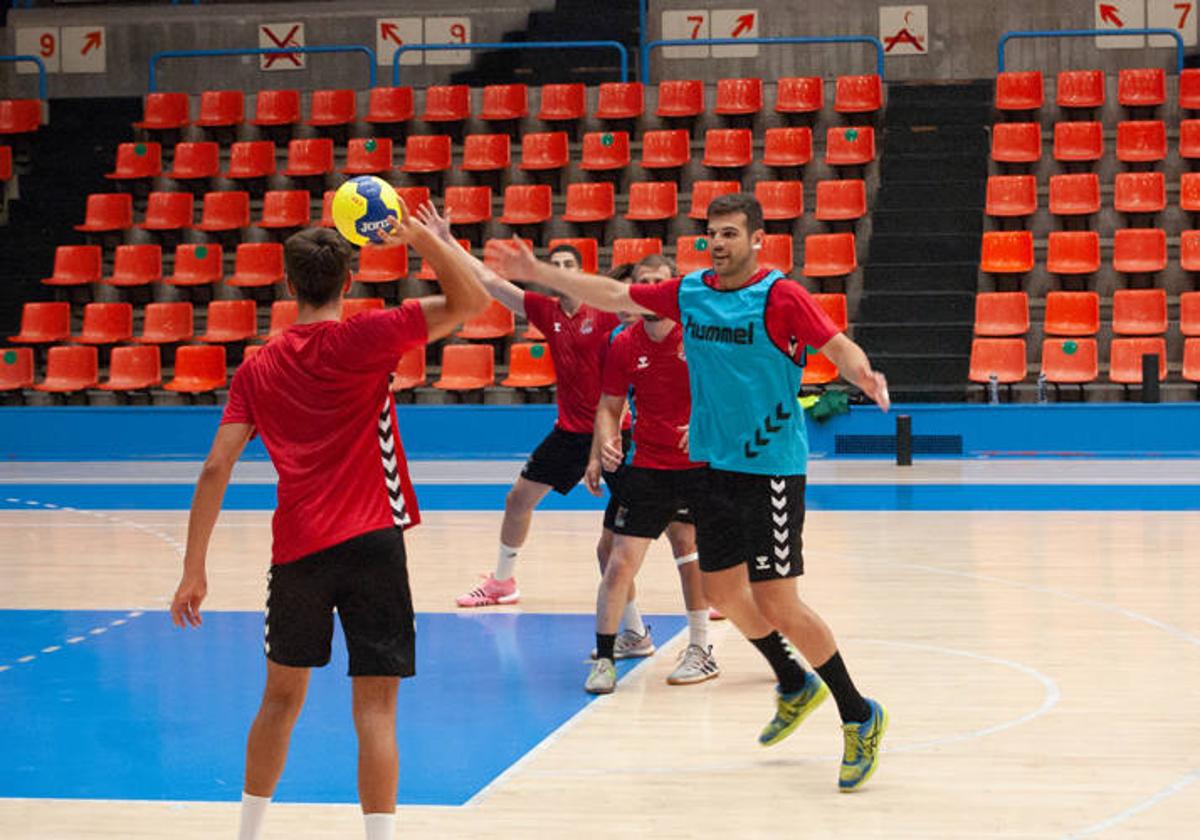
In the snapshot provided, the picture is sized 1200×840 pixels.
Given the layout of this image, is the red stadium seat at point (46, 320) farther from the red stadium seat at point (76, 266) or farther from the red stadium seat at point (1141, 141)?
the red stadium seat at point (1141, 141)

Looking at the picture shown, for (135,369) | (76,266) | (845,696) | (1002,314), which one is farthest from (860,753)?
(76,266)

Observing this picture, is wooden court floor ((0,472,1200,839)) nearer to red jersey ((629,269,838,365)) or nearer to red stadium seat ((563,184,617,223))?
red jersey ((629,269,838,365))

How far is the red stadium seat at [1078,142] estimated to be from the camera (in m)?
18.0

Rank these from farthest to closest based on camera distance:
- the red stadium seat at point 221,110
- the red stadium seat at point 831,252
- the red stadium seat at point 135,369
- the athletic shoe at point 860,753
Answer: the red stadium seat at point 221,110 → the red stadium seat at point 135,369 → the red stadium seat at point 831,252 → the athletic shoe at point 860,753

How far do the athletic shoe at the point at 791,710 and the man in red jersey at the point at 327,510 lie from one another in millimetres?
1923

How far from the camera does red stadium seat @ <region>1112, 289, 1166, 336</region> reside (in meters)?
16.5

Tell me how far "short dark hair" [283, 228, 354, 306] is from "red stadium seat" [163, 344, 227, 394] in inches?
552

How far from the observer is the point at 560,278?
5.24 metres

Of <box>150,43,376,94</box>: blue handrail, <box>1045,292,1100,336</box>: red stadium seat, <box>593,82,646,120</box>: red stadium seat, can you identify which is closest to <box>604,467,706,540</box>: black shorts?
<box>1045,292,1100,336</box>: red stadium seat

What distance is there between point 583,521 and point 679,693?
5694 mm

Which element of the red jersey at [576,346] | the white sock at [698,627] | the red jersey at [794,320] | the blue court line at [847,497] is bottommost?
the blue court line at [847,497]

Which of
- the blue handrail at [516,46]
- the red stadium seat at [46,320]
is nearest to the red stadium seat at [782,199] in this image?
the blue handrail at [516,46]

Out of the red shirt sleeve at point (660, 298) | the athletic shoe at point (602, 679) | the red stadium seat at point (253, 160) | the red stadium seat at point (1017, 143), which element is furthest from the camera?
the red stadium seat at point (253, 160)

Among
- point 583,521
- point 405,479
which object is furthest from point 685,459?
point 583,521
